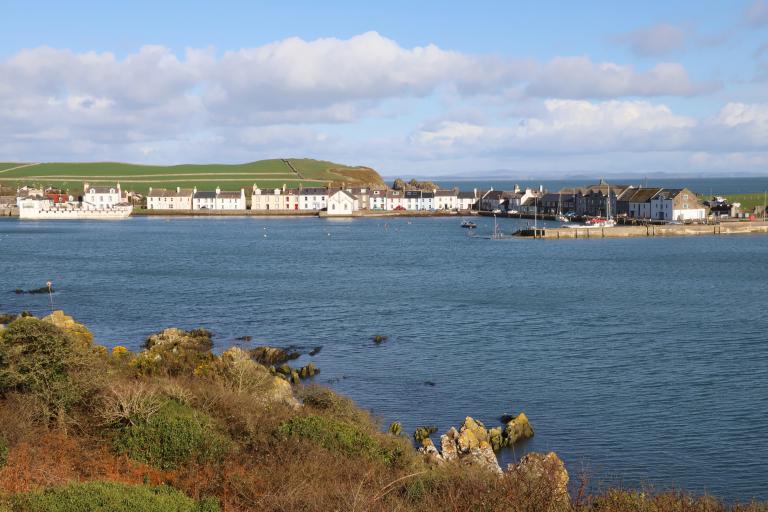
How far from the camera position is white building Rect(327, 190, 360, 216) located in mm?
148875

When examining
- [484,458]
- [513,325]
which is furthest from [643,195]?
[484,458]

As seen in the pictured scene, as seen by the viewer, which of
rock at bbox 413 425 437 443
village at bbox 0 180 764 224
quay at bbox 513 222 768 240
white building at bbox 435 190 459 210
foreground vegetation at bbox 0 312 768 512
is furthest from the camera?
white building at bbox 435 190 459 210

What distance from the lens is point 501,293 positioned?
49.7m

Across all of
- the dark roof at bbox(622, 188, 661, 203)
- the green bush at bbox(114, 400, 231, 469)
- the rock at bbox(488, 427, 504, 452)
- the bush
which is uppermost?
the dark roof at bbox(622, 188, 661, 203)

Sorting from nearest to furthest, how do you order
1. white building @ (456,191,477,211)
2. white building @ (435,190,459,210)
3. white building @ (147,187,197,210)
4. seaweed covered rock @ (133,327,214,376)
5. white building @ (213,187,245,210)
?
seaweed covered rock @ (133,327,214,376), white building @ (435,190,459,210), white building @ (456,191,477,211), white building @ (147,187,197,210), white building @ (213,187,245,210)

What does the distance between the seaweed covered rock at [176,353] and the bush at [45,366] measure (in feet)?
19.0

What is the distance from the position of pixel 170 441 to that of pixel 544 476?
7906mm

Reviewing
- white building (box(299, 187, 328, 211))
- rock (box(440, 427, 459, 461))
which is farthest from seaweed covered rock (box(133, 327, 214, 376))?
white building (box(299, 187, 328, 211))

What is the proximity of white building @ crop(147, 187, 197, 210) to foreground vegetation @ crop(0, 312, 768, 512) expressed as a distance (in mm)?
139209

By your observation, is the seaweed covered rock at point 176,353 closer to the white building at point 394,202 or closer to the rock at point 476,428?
the rock at point 476,428

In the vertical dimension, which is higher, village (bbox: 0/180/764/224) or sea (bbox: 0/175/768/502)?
village (bbox: 0/180/764/224)

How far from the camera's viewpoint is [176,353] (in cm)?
3016

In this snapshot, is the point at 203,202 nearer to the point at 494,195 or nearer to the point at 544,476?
the point at 494,195

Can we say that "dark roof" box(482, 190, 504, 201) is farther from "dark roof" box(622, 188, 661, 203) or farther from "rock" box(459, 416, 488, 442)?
"rock" box(459, 416, 488, 442)
